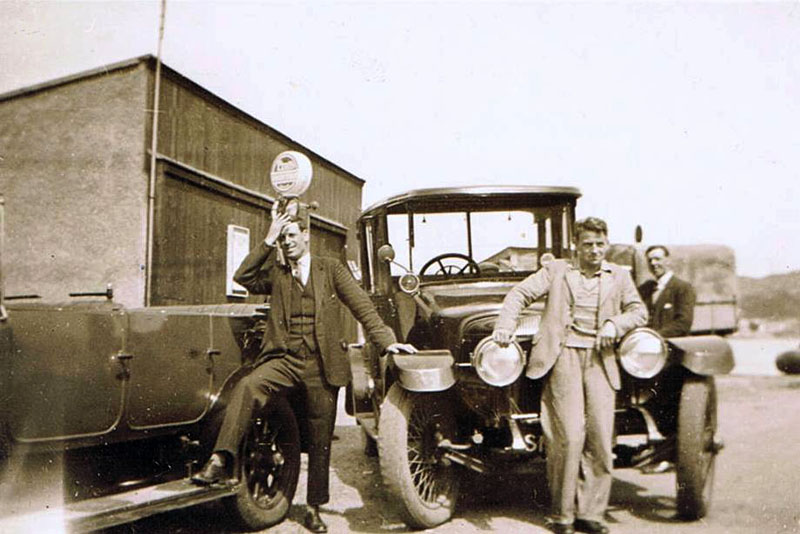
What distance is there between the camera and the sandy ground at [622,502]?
4160 millimetres

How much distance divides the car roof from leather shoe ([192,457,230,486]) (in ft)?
8.37

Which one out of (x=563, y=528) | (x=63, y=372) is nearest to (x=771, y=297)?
(x=563, y=528)

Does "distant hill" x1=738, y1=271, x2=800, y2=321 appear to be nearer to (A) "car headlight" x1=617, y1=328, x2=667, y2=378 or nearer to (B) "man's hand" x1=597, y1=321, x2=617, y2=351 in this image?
(A) "car headlight" x1=617, y1=328, x2=667, y2=378

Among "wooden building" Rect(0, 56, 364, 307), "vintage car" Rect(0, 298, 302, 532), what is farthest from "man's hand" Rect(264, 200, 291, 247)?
"wooden building" Rect(0, 56, 364, 307)

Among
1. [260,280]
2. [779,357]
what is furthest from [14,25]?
[779,357]

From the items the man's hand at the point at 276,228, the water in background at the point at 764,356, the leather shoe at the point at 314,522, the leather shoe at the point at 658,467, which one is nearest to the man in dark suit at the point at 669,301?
the leather shoe at the point at 658,467

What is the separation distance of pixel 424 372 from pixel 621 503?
1712 millimetres

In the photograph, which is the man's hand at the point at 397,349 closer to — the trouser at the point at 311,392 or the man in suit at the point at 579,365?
the trouser at the point at 311,392

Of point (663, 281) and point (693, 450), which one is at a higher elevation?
point (663, 281)

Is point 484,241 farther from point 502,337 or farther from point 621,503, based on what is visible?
point 621,503

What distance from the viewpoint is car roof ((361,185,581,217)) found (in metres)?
5.41

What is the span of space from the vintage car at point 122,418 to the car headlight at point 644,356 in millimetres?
2050

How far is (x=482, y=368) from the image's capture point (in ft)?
13.1

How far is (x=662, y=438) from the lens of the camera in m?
4.34
